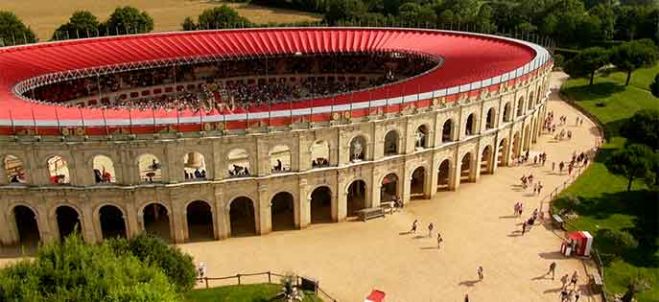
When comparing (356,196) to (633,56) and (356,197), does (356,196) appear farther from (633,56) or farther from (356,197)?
(633,56)

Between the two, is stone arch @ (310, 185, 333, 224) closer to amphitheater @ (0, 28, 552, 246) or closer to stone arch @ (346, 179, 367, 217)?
amphitheater @ (0, 28, 552, 246)

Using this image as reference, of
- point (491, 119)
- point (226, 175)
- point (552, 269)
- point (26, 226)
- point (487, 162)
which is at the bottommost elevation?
point (552, 269)

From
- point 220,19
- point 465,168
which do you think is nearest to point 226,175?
point 465,168

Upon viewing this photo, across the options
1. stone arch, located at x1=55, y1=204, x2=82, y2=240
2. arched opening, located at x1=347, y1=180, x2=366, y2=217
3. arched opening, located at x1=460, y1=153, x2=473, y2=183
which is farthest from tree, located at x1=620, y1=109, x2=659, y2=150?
stone arch, located at x1=55, y1=204, x2=82, y2=240

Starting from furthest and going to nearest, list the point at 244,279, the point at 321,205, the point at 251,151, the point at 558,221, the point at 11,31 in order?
the point at 11,31
the point at 321,205
the point at 558,221
the point at 251,151
the point at 244,279

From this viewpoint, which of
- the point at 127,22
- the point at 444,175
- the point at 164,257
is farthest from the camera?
the point at 127,22

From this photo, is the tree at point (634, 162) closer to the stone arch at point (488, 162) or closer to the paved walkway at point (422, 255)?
the paved walkway at point (422, 255)

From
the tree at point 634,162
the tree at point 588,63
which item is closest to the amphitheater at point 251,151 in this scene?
the tree at point 634,162
